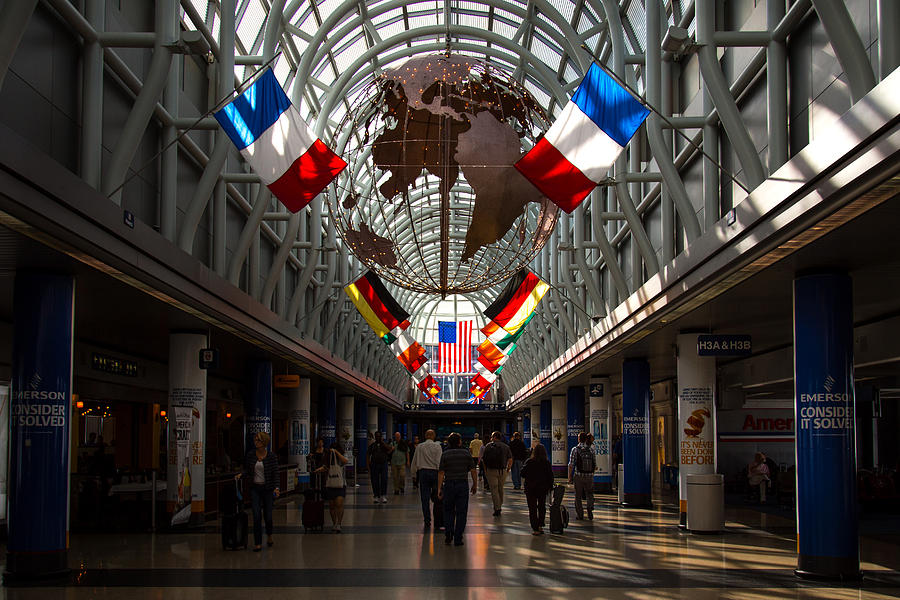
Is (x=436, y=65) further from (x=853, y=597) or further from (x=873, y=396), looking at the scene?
(x=873, y=396)

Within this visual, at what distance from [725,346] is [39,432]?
414 inches

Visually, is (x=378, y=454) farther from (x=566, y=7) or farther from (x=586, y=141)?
(x=586, y=141)

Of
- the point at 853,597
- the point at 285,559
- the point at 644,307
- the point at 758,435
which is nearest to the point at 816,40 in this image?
the point at 853,597

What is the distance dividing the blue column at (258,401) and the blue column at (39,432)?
1206 centimetres

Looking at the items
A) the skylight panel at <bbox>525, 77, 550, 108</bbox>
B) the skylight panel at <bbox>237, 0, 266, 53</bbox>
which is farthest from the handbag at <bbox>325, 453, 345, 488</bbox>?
the skylight panel at <bbox>525, 77, 550, 108</bbox>

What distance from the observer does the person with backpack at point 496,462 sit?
63.3ft

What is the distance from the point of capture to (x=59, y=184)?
9305mm

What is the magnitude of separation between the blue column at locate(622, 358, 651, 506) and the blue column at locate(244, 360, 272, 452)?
8.81 m

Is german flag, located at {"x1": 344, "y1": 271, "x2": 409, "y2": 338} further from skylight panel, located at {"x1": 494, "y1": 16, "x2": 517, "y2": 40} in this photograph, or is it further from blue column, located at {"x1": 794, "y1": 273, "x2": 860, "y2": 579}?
blue column, located at {"x1": 794, "y1": 273, "x2": 860, "y2": 579}

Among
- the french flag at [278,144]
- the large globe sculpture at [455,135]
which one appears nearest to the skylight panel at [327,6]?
the french flag at [278,144]

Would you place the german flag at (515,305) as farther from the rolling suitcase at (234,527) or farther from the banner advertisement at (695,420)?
the rolling suitcase at (234,527)

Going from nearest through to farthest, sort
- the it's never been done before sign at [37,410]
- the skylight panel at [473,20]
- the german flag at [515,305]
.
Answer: the it's never been done before sign at [37,410] → the german flag at [515,305] → the skylight panel at [473,20]

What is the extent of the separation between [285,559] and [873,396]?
16.6 meters

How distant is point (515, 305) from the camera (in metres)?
24.4
